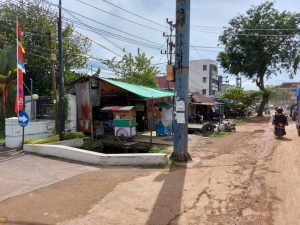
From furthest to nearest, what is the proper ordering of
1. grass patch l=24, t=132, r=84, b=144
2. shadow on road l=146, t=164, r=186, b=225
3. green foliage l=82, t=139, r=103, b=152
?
green foliage l=82, t=139, r=103, b=152, grass patch l=24, t=132, r=84, b=144, shadow on road l=146, t=164, r=186, b=225

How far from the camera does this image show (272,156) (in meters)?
11.0

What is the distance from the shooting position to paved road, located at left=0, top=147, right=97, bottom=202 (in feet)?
24.3

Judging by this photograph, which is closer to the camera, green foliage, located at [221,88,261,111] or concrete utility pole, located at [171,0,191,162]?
concrete utility pole, located at [171,0,191,162]

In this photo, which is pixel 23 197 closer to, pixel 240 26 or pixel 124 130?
pixel 124 130

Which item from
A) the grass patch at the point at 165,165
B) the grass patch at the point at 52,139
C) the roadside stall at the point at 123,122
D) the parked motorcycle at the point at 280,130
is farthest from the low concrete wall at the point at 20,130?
the parked motorcycle at the point at 280,130

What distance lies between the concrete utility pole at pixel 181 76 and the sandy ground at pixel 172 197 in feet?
2.24

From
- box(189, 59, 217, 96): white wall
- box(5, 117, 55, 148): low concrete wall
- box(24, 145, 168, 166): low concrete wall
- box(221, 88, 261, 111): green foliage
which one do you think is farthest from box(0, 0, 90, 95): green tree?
box(189, 59, 217, 96): white wall

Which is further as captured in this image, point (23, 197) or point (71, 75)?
point (71, 75)

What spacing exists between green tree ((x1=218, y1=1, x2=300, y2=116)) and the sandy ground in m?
30.7

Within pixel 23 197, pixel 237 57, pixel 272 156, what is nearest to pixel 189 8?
pixel 272 156

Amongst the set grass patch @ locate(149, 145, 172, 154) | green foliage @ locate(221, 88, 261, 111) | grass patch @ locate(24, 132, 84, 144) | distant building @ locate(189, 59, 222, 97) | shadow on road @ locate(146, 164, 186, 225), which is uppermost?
distant building @ locate(189, 59, 222, 97)

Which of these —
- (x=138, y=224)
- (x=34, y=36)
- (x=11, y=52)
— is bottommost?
(x=138, y=224)

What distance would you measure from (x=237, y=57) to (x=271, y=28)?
16.6 feet

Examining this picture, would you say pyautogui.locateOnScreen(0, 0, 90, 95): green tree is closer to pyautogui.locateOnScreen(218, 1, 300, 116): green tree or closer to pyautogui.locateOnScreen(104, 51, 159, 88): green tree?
pyautogui.locateOnScreen(104, 51, 159, 88): green tree
